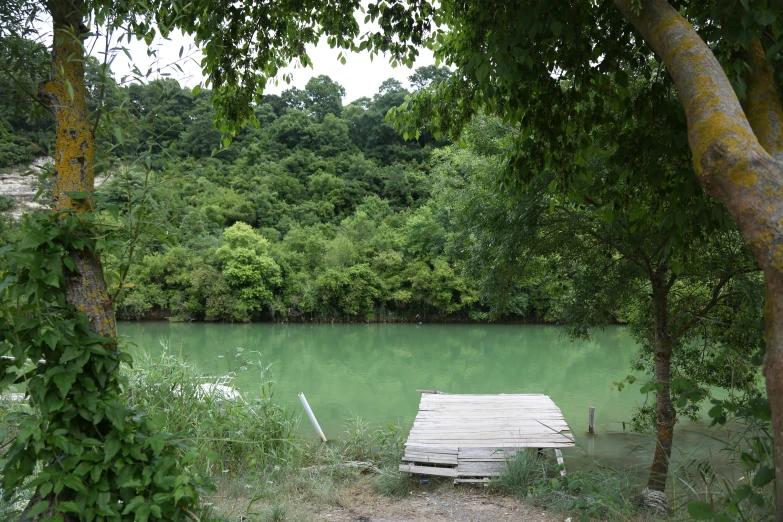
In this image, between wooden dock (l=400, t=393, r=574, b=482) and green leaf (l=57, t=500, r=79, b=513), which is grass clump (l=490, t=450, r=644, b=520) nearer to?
wooden dock (l=400, t=393, r=574, b=482)

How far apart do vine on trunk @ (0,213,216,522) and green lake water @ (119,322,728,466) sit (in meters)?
4.58

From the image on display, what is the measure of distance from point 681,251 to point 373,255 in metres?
25.5

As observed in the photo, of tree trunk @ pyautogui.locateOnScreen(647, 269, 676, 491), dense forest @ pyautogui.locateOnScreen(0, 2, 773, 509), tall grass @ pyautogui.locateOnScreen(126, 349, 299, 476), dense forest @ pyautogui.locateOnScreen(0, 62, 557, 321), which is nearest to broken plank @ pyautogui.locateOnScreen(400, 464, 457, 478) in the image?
tall grass @ pyautogui.locateOnScreen(126, 349, 299, 476)

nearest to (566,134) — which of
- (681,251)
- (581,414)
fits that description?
(681,251)

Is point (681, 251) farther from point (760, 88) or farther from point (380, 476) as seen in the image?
point (380, 476)

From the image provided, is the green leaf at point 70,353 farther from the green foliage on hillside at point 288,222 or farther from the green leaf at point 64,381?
the green foliage on hillside at point 288,222

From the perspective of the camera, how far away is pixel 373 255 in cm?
2889

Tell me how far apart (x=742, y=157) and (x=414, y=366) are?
15.8m

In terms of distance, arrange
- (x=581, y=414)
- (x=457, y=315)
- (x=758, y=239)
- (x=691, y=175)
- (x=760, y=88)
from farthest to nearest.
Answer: (x=457, y=315) → (x=581, y=414) → (x=691, y=175) → (x=760, y=88) → (x=758, y=239)

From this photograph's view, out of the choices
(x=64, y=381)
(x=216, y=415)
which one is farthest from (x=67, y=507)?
(x=216, y=415)

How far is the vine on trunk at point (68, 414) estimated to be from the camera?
1.83m

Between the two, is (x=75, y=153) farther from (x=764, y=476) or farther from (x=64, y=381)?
(x=764, y=476)

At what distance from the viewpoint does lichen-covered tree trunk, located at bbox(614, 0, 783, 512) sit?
1395 millimetres

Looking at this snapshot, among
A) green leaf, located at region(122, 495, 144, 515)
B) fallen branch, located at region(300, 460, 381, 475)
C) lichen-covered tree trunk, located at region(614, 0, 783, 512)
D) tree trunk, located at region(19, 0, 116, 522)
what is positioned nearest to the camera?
lichen-covered tree trunk, located at region(614, 0, 783, 512)
